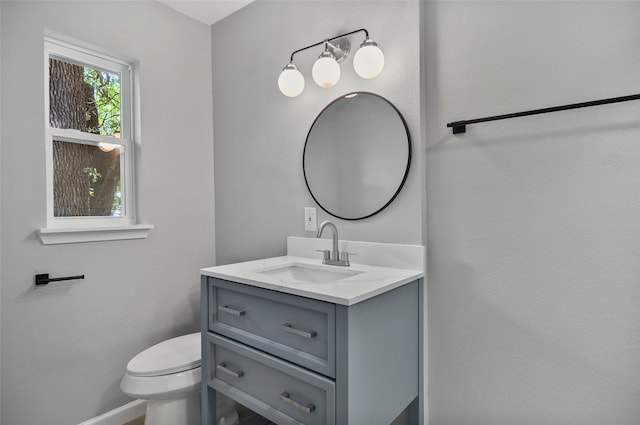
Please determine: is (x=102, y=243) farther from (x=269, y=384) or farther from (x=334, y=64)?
(x=334, y=64)

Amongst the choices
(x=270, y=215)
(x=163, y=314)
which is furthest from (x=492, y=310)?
(x=163, y=314)

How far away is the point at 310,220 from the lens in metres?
1.79

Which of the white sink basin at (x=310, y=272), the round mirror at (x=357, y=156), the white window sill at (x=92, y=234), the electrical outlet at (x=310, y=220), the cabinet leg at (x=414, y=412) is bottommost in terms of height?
the cabinet leg at (x=414, y=412)

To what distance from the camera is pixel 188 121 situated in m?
2.23

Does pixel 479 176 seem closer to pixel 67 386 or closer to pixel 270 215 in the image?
pixel 270 215

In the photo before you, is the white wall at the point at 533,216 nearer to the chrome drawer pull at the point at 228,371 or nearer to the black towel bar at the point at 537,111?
the black towel bar at the point at 537,111

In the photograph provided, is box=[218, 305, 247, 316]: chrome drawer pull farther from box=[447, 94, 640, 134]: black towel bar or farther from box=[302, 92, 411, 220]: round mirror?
box=[447, 94, 640, 134]: black towel bar

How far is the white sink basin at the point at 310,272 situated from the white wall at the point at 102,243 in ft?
3.05

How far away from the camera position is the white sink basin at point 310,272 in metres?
1.48

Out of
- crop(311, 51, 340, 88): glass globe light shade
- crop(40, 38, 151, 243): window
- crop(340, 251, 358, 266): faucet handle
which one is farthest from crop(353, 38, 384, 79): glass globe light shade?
crop(40, 38, 151, 243): window

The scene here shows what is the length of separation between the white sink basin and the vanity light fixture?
32.9 inches

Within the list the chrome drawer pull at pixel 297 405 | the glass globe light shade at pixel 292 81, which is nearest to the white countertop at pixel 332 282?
the chrome drawer pull at pixel 297 405

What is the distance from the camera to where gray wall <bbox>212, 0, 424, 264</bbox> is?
1454 millimetres

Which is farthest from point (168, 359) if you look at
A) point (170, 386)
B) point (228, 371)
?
point (228, 371)
